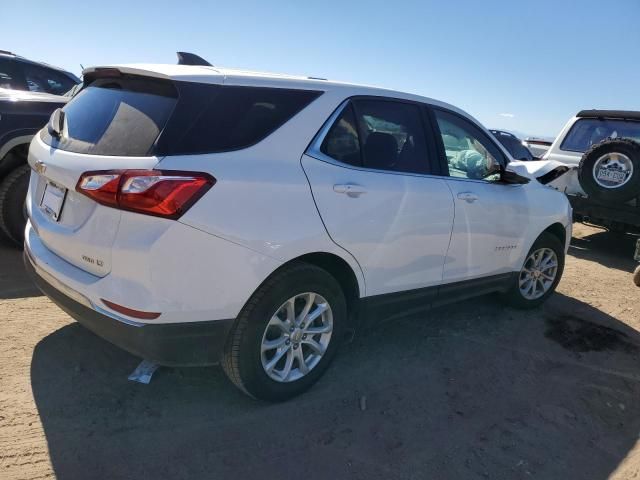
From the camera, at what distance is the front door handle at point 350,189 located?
281 cm

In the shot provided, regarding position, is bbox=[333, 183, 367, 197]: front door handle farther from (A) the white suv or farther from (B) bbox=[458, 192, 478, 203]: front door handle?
(B) bbox=[458, 192, 478, 203]: front door handle

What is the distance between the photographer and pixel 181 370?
317 centimetres

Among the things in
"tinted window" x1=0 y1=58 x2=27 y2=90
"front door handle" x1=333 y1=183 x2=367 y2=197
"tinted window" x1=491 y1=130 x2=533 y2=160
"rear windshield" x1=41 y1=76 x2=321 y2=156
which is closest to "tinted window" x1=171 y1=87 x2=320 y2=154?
"rear windshield" x1=41 y1=76 x2=321 y2=156

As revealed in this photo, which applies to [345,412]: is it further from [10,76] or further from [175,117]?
[10,76]

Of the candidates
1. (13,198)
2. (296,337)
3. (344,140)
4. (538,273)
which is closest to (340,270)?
(296,337)

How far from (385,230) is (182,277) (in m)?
1.28

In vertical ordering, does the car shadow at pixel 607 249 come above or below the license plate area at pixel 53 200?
below

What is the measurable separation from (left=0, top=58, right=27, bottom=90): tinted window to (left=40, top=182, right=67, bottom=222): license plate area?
442cm

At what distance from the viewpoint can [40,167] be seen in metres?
2.77

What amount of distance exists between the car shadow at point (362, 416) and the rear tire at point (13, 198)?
1.72m

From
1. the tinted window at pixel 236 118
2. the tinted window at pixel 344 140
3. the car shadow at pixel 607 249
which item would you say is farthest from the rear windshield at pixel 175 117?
the car shadow at pixel 607 249

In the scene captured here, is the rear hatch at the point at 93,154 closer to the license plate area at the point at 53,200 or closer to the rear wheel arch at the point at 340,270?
the license plate area at the point at 53,200

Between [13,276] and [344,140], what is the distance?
3163mm

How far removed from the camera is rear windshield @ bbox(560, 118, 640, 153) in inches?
291
